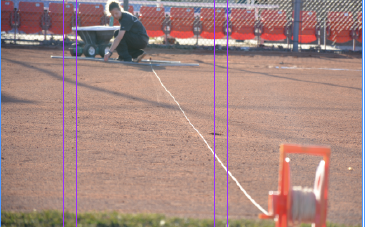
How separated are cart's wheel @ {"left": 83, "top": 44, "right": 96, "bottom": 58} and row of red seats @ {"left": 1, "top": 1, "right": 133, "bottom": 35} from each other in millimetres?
4152

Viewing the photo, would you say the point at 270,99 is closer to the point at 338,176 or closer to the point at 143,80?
the point at 143,80

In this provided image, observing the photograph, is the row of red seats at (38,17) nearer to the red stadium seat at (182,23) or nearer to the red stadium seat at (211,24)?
the red stadium seat at (182,23)

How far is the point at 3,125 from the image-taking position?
4.48 metres

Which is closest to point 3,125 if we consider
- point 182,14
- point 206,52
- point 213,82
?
point 213,82

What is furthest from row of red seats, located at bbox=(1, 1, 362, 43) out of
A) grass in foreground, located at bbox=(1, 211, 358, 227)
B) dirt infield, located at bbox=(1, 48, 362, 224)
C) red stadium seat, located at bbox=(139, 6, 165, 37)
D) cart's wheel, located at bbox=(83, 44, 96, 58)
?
grass in foreground, located at bbox=(1, 211, 358, 227)

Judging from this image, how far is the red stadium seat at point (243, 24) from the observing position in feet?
48.3

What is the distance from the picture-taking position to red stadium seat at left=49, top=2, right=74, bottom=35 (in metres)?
14.2

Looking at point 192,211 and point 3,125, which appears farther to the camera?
point 3,125

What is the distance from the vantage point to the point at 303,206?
1.83 meters

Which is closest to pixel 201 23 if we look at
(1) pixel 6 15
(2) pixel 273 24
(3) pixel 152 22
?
(3) pixel 152 22

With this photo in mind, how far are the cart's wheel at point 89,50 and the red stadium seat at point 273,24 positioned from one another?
6.72 metres

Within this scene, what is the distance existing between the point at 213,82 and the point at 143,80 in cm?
129

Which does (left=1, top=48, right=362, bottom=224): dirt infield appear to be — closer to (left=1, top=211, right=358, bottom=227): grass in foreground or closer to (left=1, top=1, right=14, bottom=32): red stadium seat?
(left=1, top=211, right=358, bottom=227): grass in foreground

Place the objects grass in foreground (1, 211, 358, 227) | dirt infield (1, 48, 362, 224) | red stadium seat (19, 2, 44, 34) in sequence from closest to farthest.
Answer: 1. grass in foreground (1, 211, 358, 227)
2. dirt infield (1, 48, 362, 224)
3. red stadium seat (19, 2, 44, 34)
